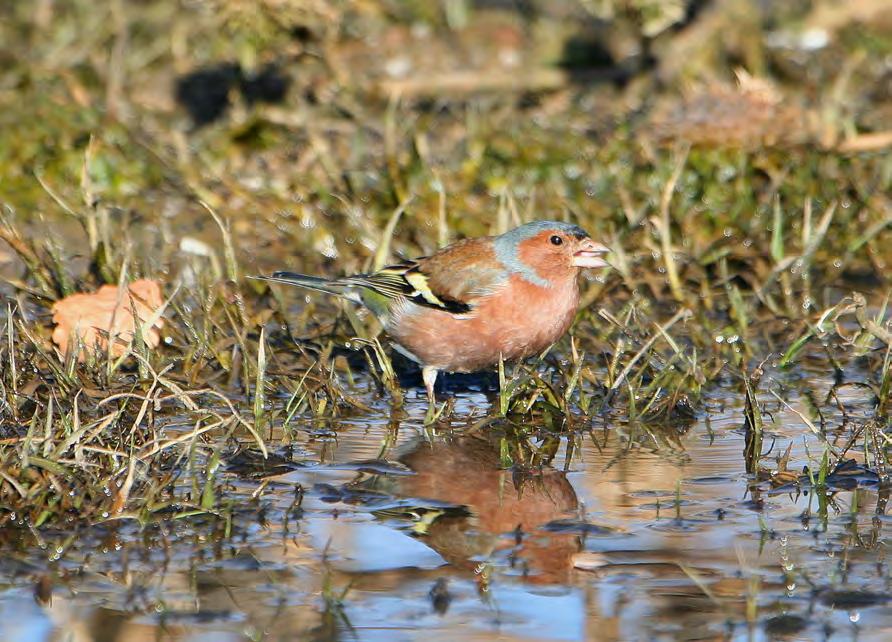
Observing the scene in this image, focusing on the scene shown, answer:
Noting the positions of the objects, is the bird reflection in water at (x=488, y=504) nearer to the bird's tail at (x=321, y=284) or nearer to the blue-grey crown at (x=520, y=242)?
the blue-grey crown at (x=520, y=242)

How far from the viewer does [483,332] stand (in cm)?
595

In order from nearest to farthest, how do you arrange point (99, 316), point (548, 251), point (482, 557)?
point (482, 557) → point (99, 316) → point (548, 251)

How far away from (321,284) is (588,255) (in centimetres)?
123

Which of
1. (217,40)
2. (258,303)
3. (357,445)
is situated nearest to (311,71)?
(217,40)

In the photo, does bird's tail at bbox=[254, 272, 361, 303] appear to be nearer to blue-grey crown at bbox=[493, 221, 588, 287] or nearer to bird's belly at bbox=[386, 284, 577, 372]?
bird's belly at bbox=[386, 284, 577, 372]

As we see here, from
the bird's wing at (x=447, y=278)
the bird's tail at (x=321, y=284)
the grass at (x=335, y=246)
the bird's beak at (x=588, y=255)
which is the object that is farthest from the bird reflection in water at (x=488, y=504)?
the bird's tail at (x=321, y=284)

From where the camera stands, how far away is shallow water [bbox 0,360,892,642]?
369cm

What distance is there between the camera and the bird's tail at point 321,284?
650 centimetres

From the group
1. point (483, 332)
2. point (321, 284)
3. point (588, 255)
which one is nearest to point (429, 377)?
point (483, 332)

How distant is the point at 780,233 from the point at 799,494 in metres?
2.92

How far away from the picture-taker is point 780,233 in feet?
24.4

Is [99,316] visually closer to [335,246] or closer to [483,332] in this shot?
[483,332]

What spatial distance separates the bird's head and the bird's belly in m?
0.17

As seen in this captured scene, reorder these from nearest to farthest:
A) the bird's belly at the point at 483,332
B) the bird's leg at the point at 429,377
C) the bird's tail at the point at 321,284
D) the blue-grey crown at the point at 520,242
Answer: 1. the bird's belly at the point at 483,332
2. the blue-grey crown at the point at 520,242
3. the bird's leg at the point at 429,377
4. the bird's tail at the point at 321,284
